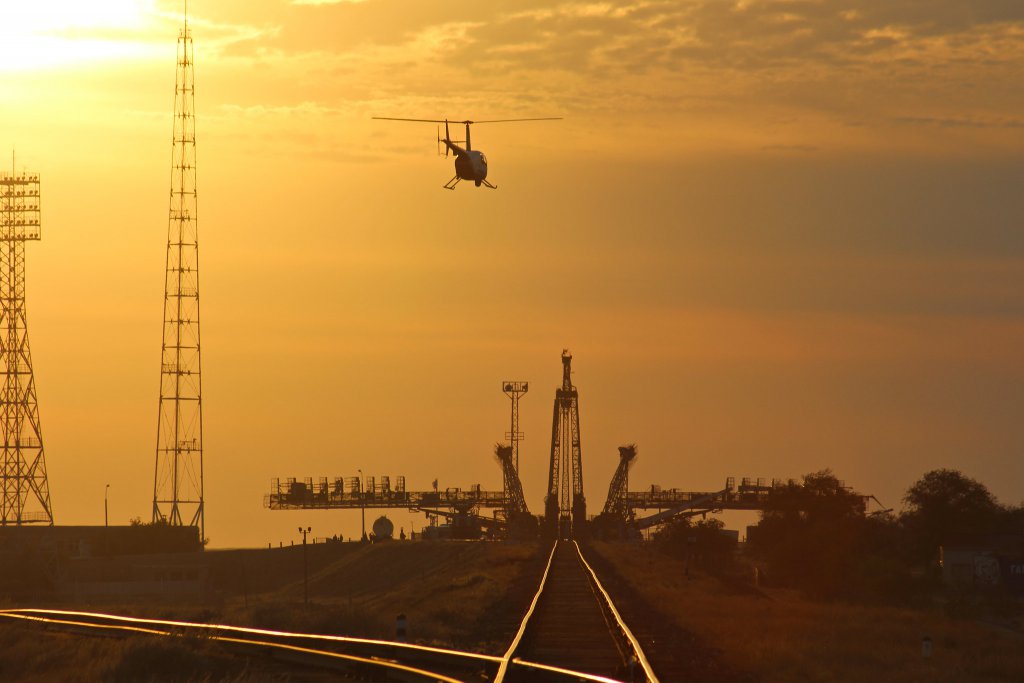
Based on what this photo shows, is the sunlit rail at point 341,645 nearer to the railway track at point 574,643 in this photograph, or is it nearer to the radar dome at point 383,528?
the railway track at point 574,643

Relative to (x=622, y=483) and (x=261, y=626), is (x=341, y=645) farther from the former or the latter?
(x=622, y=483)

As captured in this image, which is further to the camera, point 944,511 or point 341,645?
point 944,511

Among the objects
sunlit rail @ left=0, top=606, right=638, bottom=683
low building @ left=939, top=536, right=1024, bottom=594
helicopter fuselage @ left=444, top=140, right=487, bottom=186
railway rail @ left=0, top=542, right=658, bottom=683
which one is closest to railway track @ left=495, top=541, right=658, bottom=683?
railway rail @ left=0, top=542, right=658, bottom=683

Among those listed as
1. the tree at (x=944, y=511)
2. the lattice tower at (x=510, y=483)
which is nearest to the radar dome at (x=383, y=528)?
the lattice tower at (x=510, y=483)

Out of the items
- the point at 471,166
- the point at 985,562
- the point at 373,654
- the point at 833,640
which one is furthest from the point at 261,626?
the point at 985,562

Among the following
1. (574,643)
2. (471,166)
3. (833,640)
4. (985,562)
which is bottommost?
(833,640)

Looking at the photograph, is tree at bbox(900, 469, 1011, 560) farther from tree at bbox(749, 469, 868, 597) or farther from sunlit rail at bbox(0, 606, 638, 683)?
sunlit rail at bbox(0, 606, 638, 683)
